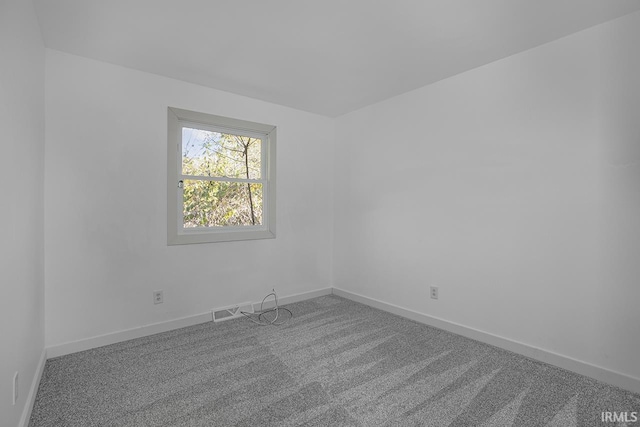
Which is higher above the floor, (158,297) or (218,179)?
(218,179)

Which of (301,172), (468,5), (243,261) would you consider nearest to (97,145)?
(243,261)

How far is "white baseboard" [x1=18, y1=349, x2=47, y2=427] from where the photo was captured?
1.59 metres

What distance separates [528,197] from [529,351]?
1.18m

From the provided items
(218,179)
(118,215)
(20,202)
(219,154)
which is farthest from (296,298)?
(20,202)

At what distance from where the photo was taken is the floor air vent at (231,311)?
10.3 ft

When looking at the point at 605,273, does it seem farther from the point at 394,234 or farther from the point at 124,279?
the point at 124,279

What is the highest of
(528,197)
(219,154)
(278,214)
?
(219,154)

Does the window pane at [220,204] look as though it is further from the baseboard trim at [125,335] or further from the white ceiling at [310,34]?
the white ceiling at [310,34]

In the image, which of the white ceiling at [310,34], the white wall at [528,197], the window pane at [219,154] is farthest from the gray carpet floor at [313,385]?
the white ceiling at [310,34]

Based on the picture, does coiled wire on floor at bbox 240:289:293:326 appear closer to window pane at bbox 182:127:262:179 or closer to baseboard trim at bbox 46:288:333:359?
baseboard trim at bbox 46:288:333:359

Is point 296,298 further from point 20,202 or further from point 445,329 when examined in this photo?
point 20,202

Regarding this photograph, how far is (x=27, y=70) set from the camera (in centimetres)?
177

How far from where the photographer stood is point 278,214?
3641 mm

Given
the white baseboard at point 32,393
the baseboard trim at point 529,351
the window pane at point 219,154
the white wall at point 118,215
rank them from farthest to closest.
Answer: the window pane at point 219,154 → the white wall at point 118,215 → the baseboard trim at point 529,351 → the white baseboard at point 32,393
